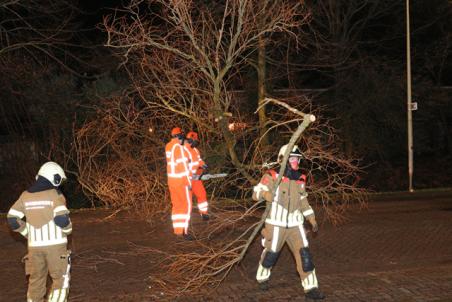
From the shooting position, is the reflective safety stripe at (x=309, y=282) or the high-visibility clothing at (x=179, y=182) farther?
the high-visibility clothing at (x=179, y=182)

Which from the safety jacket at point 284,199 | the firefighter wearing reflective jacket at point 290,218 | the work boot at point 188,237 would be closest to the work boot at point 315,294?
the firefighter wearing reflective jacket at point 290,218

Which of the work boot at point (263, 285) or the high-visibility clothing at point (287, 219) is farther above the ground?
the high-visibility clothing at point (287, 219)

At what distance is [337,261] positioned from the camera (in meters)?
8.51

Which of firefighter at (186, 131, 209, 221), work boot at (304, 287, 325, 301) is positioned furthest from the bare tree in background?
work boot at (304, 287, 325, 301)

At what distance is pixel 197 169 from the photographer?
10883 mm

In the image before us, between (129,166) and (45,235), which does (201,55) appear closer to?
(129,166)

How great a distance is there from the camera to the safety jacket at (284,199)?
668cm

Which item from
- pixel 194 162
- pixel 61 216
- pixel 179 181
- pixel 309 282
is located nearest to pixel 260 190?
pixel 309 282

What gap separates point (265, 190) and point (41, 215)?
246 centimetres

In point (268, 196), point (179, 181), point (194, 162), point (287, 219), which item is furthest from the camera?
point (194, 162)

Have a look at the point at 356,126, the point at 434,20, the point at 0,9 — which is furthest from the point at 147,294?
the point at 434,20

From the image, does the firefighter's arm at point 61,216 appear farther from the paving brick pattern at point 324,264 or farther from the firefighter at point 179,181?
the firefighter at point 179,181

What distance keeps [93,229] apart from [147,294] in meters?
4.78

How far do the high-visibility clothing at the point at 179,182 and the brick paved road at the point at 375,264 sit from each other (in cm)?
177
